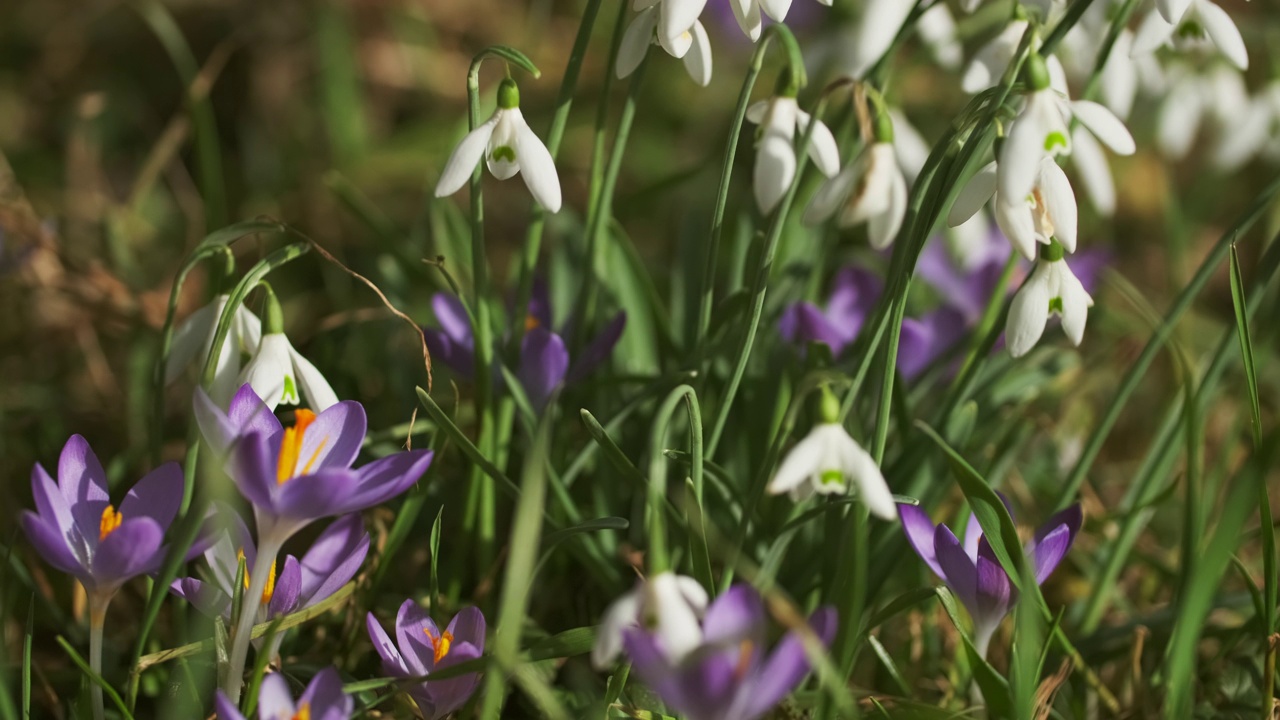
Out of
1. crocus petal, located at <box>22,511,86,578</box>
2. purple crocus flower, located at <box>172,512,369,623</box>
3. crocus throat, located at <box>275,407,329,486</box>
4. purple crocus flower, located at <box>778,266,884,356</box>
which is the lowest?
purple crocus flower, located at <box>172,512,369,623</box>

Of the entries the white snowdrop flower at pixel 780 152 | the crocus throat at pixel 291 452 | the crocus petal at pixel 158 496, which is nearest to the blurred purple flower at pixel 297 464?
the crocus throat at pixel 291 452

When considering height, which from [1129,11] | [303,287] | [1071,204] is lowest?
[303,287]

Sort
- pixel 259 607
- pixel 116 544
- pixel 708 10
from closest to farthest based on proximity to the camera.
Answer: pixel 116 544
pixel 259 607
pixel 708 10

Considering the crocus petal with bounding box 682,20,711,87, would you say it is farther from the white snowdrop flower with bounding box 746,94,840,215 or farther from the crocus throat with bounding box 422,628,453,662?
the crocus throat with bounding box 422,628,453,662

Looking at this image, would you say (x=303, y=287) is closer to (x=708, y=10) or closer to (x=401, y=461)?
(x=708, y=10)

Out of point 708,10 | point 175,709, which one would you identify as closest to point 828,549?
point 175,709

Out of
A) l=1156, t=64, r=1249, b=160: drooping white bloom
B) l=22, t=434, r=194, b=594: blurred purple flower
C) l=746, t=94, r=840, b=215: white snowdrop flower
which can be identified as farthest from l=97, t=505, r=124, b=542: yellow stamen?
l=1156, t=64, r=1249, b=160: drooping white bloom
